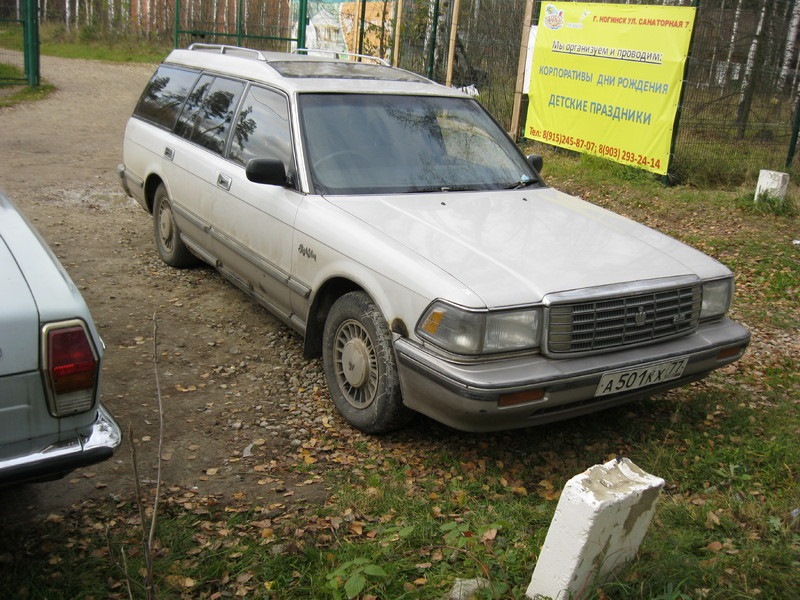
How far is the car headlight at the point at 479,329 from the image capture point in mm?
3564

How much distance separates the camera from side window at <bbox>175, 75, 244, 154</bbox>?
227 inches

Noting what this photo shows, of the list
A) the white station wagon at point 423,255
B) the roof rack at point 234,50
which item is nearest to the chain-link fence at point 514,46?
the white station wagon at point 423,255

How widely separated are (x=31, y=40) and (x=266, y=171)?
14306 millimetres

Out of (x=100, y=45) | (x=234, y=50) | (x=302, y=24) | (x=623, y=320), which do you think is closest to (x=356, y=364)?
(x=623, y=320)

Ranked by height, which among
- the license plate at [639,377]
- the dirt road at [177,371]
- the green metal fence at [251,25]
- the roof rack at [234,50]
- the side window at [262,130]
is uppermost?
the green metal fence at [251,25]

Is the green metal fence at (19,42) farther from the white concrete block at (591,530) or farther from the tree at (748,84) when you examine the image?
the white concrete block at (591,530)

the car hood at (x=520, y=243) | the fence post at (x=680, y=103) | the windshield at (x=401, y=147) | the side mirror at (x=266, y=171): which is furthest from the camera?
the fence post at (x=680, y=103)

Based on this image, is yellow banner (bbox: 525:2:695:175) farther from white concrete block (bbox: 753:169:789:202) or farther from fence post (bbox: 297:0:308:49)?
fence post (bbox: 297:0:308:49)

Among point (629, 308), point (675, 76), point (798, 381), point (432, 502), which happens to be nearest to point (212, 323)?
point (432, 502)

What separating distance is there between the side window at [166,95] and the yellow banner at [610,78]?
6.20 m

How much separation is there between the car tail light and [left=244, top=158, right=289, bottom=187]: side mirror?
6.82 feet

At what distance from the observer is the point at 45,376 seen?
2.69 m

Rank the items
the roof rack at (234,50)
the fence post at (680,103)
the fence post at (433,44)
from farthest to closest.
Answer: the fence post at (433,44) < the fence post at (680,103) < the roof rack at (234,50)

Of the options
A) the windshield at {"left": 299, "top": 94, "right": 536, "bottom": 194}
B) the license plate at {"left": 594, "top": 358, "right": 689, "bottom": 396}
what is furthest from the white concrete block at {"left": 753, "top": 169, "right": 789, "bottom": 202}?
the license plate at {"left": 594, "top": 358, "right": 689, "bottom": 396}
